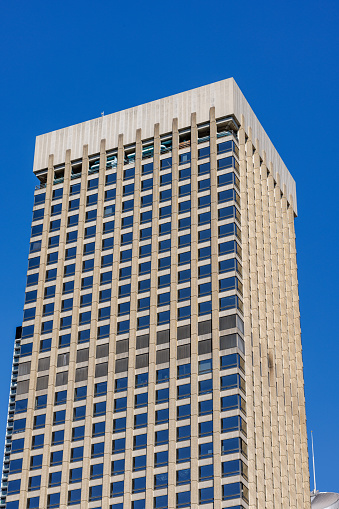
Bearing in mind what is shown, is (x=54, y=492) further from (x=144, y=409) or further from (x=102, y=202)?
(x=102, y=202)

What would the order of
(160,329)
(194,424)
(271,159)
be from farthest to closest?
(271,159)
(160,329)
(194,424)

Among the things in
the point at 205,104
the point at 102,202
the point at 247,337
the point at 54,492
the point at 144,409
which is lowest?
the point at 54,492

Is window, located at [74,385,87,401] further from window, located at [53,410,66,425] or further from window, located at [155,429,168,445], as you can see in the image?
window, located at [155,429,168,445]

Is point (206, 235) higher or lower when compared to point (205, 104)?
lower

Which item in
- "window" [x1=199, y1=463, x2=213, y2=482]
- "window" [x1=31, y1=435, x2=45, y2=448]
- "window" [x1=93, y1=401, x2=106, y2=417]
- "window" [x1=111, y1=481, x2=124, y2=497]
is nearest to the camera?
"window" [x1=199, y1=463, x2=213, y2=482]

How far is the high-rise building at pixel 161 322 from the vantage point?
126812 millimetres

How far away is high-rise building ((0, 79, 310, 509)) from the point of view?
416ft

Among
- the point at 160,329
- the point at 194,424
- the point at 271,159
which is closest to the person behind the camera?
the point at 194,424

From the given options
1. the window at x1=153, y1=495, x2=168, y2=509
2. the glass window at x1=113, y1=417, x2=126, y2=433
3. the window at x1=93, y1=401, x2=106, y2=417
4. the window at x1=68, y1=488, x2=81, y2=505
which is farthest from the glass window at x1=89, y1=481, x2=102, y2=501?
the window at x1=93, y1=401, x2=106, y2=417

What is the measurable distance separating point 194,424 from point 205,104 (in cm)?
4828

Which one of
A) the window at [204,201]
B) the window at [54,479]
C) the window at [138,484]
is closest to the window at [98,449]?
the window at [54,479]

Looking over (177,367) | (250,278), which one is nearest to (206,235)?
(250,278)

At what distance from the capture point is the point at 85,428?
133375 mm

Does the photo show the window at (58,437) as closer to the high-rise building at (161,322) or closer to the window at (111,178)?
the high-rise building at (161,322)
